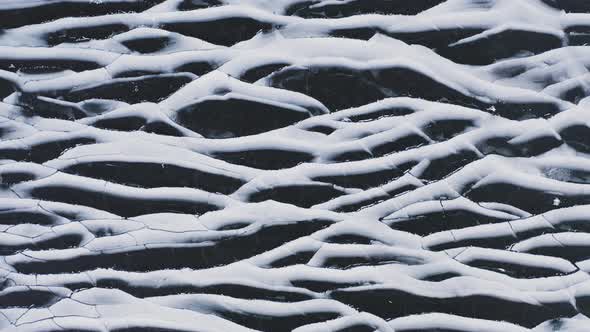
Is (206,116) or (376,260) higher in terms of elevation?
(206,116)

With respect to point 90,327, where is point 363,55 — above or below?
above

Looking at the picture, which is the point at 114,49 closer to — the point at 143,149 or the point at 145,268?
the point at 143,149

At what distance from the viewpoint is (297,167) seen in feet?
1.39

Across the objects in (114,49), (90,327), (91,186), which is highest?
(114,49)

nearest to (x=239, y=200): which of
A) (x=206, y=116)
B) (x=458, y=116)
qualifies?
(x=206, y=116)

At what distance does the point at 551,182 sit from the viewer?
1.39ft

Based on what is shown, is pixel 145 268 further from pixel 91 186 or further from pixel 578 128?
pixel 578 128

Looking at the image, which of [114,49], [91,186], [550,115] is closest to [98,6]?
[114,49]

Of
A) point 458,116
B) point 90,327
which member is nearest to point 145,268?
point 90,327

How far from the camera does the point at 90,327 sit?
1.38 feet

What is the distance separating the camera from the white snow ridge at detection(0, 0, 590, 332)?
1.38 ft

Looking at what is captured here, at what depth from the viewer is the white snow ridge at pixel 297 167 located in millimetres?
420

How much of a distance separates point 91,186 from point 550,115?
40cm

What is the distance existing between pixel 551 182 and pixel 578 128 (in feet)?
0.17
